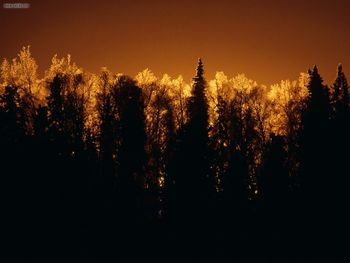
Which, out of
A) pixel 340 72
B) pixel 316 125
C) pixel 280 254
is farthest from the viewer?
pixel 340 72

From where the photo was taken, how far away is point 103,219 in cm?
4228

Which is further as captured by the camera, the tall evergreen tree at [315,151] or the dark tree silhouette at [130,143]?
the tall evergreen tree at [315,151]

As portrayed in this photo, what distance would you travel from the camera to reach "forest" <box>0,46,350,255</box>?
3816 cm

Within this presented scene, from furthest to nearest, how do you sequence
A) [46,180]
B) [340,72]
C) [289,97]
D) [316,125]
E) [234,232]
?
[340,72] < [289,97] < [316,125] < [234,232] < [46,180]

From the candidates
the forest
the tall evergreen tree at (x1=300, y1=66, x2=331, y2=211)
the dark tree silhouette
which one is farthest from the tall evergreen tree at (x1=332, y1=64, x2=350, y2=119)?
the dark tree silhouette

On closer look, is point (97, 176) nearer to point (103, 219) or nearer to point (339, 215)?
point (103, 219)

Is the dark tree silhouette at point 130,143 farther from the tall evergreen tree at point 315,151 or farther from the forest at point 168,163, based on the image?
the tall evergreen tree at point 315,151

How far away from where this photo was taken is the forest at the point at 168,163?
38156mm

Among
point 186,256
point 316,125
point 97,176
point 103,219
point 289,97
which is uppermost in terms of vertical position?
point 289,97

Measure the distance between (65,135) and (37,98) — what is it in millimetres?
11325

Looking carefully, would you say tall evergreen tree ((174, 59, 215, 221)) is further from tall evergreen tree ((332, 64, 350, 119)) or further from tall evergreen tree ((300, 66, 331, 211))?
tall evergreen tree ((332, 64, 350, 119))

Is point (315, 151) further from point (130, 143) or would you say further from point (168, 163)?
point (130, 143)

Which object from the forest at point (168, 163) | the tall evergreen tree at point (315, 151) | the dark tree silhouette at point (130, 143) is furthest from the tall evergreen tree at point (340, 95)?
the dark tree silhouette at point (130, 143)

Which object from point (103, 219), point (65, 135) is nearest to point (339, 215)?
point (103, 219)
